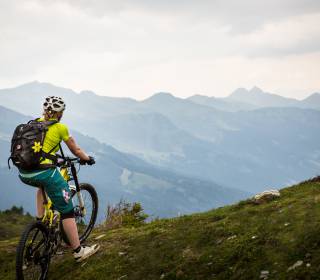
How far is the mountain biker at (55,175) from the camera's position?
7.88m

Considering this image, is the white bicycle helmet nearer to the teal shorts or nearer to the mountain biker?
the mountain biker

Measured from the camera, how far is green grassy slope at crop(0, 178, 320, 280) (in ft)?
22.4

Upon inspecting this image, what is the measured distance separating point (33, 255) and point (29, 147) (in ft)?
6.59

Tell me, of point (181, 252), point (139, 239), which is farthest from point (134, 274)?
point (139, 239)

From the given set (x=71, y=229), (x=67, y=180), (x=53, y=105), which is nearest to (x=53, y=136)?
(x=53, y=105)

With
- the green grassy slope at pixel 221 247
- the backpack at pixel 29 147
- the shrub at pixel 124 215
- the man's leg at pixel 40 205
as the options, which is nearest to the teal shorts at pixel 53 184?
the backpack at pixel 29 147

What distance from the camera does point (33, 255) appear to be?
26.4ft

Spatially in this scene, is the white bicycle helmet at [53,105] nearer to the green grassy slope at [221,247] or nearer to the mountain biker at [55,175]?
the mountain biker at [55,175]

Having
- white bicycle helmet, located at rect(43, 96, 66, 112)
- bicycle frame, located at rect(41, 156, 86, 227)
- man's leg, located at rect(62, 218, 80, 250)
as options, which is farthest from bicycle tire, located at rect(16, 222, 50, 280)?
white bicycle helmet, located at rect(43, 96, 66, 112)

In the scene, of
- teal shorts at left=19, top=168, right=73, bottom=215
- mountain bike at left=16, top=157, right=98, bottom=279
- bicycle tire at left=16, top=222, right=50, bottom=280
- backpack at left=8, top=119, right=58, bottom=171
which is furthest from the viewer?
teal shorts at left=19, top=168, right=73, bottom=215

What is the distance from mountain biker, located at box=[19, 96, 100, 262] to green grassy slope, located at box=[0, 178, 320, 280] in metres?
1.14

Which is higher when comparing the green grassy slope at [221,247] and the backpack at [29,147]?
the backpack at [29,147]

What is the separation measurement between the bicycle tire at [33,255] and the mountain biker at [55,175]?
1.51ft

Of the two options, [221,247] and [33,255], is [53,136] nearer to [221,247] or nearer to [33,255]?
[33,255]
